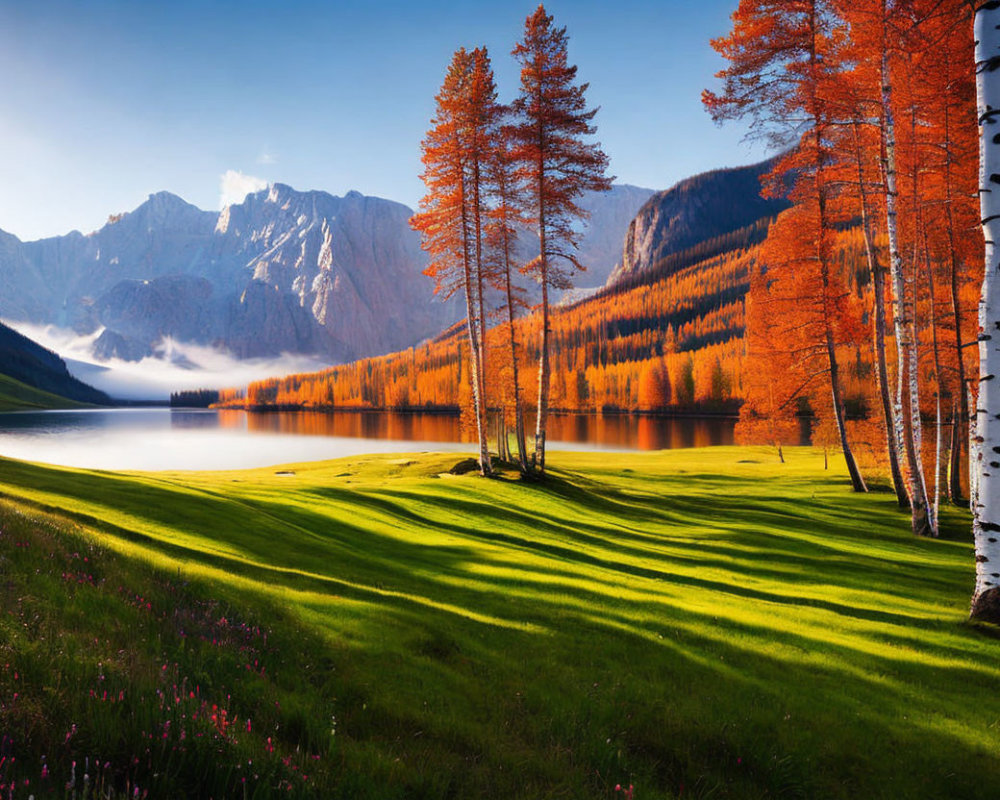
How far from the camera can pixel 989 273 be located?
9273 mm

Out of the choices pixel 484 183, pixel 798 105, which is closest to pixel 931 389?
pixel 798 105

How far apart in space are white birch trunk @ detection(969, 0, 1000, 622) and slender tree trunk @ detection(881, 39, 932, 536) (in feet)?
28.9

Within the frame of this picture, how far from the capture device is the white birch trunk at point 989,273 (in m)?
9.02

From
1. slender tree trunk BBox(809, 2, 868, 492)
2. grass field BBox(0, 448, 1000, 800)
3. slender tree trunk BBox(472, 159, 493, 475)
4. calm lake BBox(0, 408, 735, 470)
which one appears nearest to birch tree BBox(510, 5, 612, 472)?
slender tree trunk BBox(472, 159, 493, 475)

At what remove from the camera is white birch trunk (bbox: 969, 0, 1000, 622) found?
9.02 m

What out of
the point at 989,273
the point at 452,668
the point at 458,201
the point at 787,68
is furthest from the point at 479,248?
the point at 452,668

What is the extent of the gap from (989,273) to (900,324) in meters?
10.4

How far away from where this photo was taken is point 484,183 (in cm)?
2892

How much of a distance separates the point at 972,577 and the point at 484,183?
26591mm

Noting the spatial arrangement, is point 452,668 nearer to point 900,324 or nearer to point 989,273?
point 989,273

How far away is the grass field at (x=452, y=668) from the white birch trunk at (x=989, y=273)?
2.87 metres

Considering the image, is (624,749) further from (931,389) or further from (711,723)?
(931,389)

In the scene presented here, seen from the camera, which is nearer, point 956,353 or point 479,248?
point 956,353

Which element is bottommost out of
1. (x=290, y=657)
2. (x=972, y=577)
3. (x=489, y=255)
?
(x=972, y=577)
